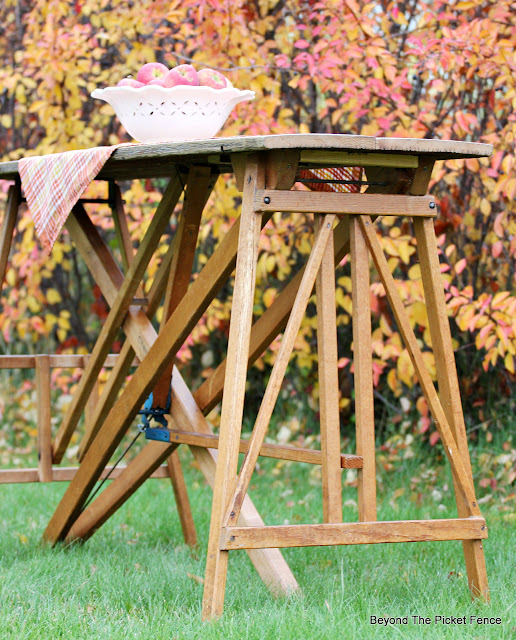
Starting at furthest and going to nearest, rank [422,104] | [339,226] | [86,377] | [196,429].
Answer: [422,104] < [86,377] < [196,429] < [339,226]

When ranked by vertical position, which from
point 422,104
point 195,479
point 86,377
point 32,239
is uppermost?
point 422,104

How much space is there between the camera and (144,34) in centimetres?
709

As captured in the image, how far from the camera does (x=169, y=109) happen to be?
12.3 ft

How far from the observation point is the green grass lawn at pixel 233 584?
9.87 feet

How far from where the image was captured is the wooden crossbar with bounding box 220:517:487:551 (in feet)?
10.1

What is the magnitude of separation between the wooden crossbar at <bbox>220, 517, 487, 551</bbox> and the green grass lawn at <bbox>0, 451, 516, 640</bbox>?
0.21 meters

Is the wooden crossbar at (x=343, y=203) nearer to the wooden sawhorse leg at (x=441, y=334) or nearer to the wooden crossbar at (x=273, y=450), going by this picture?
the wooden sawhorse leg at (x=441, y=334)

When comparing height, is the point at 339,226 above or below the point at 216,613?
above

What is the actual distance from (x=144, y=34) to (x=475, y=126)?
2529 mm

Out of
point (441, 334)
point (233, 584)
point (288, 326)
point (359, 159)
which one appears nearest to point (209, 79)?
point (359, 159)

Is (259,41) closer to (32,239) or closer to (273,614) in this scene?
(32,239)

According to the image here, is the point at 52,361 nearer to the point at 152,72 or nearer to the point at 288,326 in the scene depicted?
the point at 152,72

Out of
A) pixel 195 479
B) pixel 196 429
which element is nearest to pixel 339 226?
pixel 196 429

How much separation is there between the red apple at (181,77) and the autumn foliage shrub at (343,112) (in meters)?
1.67
